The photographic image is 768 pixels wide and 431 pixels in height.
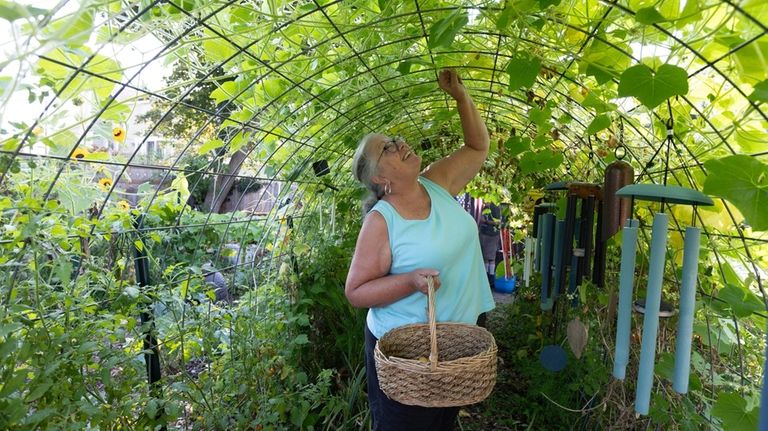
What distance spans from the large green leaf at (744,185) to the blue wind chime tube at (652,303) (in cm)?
12

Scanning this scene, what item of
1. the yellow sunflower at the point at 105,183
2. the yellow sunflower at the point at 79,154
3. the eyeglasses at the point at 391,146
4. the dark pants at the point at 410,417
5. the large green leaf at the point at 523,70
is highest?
the large green leaf at the point at 523,70

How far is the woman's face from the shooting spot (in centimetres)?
164

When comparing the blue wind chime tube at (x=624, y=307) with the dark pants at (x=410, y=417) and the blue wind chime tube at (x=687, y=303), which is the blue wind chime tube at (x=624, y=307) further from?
the dark pants at (x=410, y=417)

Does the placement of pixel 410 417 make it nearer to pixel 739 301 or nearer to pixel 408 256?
pixel 408 256

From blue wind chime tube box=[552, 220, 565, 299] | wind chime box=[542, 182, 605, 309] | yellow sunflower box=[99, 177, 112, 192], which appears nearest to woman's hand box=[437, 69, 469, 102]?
wind chime box=[542, 182, 605, 309]

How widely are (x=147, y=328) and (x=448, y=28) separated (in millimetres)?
1362

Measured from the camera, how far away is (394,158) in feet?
5.43

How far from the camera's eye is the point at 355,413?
2.65 metres

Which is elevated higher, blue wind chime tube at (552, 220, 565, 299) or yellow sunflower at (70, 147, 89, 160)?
yellow sunflower at (70, 147, 89, 160)

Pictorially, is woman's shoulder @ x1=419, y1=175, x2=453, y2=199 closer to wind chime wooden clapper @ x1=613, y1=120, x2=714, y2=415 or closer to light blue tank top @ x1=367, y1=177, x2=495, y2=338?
light blue tank top @ x1=367, y1=177, x2=495, y2=338

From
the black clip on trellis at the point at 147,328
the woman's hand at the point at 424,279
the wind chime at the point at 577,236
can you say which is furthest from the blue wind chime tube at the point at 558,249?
the black clip on trellis at the point at 147,328

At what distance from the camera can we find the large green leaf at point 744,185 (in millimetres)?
953

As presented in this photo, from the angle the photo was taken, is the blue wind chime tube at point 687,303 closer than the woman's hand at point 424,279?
Yes

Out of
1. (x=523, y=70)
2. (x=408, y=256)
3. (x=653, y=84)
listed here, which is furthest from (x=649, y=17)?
(x=408, y=256)
